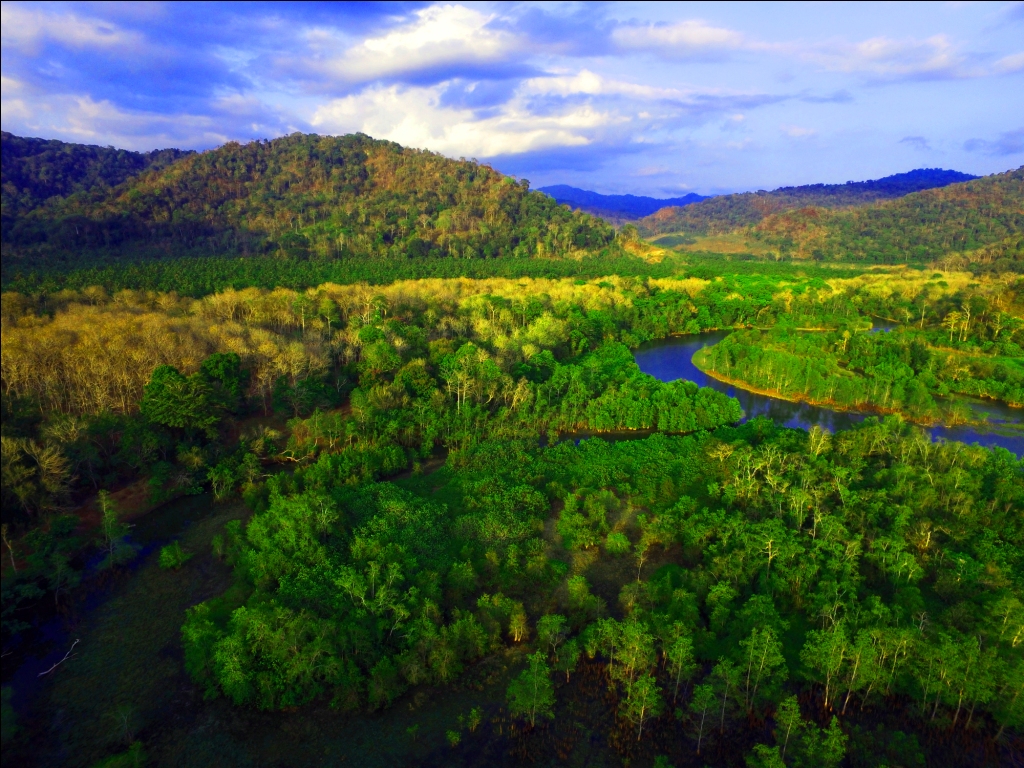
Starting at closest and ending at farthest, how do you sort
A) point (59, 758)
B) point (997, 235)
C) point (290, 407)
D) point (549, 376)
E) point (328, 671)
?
1. point (59, 758)
2. point (328, 671)
3. point (290, 407)
4. point (549, 376)
5. point (997, 235)

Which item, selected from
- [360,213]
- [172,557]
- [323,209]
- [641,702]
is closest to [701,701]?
[641,702]

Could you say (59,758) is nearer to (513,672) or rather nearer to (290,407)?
(513,672)

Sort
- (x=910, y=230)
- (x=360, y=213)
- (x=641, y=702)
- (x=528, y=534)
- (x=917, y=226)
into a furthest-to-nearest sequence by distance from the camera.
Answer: (x=917, y=226) < (x=910, y=230) < (x=360, y=213) < (x=528, y=534) < (x=641, y=702)

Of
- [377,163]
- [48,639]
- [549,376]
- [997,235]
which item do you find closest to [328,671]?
[48,639]

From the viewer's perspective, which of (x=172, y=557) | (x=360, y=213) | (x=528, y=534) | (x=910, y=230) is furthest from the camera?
(x=910, y=230)

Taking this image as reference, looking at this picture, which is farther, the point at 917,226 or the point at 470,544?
the point at 917,226

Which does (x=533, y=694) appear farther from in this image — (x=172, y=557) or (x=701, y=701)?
(x=172, y=557)

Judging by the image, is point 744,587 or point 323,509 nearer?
point 744,587

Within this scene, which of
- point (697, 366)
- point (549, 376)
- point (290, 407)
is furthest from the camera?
point (697, 366)
